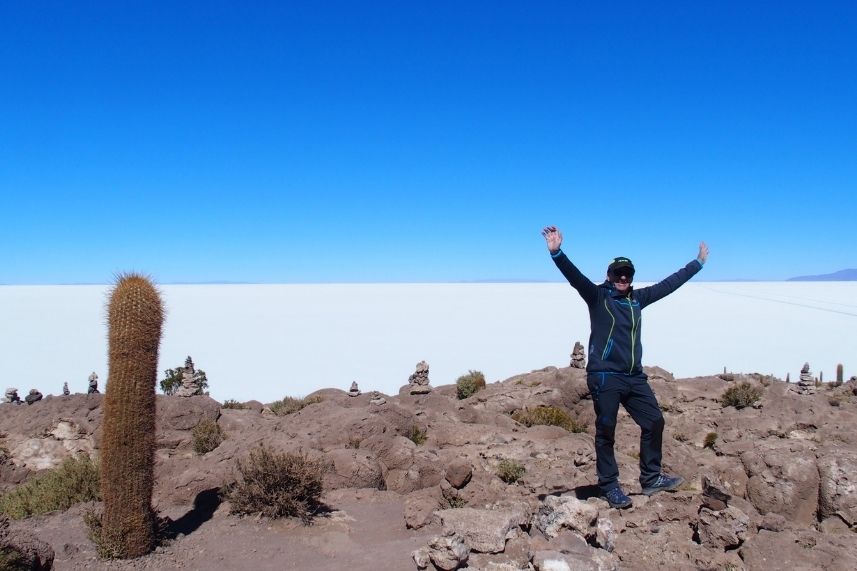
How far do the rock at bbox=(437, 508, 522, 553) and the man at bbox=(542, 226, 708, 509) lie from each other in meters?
1.11

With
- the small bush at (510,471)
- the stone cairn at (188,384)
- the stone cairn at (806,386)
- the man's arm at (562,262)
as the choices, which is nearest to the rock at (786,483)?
the small bush at (510,471)

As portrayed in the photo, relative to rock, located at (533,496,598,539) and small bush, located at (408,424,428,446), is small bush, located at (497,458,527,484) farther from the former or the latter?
rock, located at (533,496,598,539)

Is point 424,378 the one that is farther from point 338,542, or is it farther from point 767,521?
point 767,521

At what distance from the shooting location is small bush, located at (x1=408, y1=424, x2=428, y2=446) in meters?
11.5

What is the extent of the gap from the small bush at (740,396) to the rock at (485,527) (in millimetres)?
11524

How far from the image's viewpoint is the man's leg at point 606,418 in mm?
5516

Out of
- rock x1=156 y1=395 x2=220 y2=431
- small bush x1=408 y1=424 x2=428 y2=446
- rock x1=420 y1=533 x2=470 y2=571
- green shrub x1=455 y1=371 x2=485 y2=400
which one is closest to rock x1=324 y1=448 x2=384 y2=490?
small bush x1=408 y1=424 x2=428 y2=446

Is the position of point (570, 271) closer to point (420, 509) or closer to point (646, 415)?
point (646, 415)

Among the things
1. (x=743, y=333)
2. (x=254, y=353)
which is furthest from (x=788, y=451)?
(x=743, y=333)

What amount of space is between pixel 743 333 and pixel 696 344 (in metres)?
10.1

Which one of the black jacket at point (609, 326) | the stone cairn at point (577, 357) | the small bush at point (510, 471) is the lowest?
the small bush at point (510, 471)

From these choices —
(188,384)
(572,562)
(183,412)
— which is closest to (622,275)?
(572,562)

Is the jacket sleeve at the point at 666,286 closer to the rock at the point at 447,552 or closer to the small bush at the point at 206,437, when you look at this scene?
the rock at the point at 447,552

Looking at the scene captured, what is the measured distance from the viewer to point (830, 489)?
648 cm
